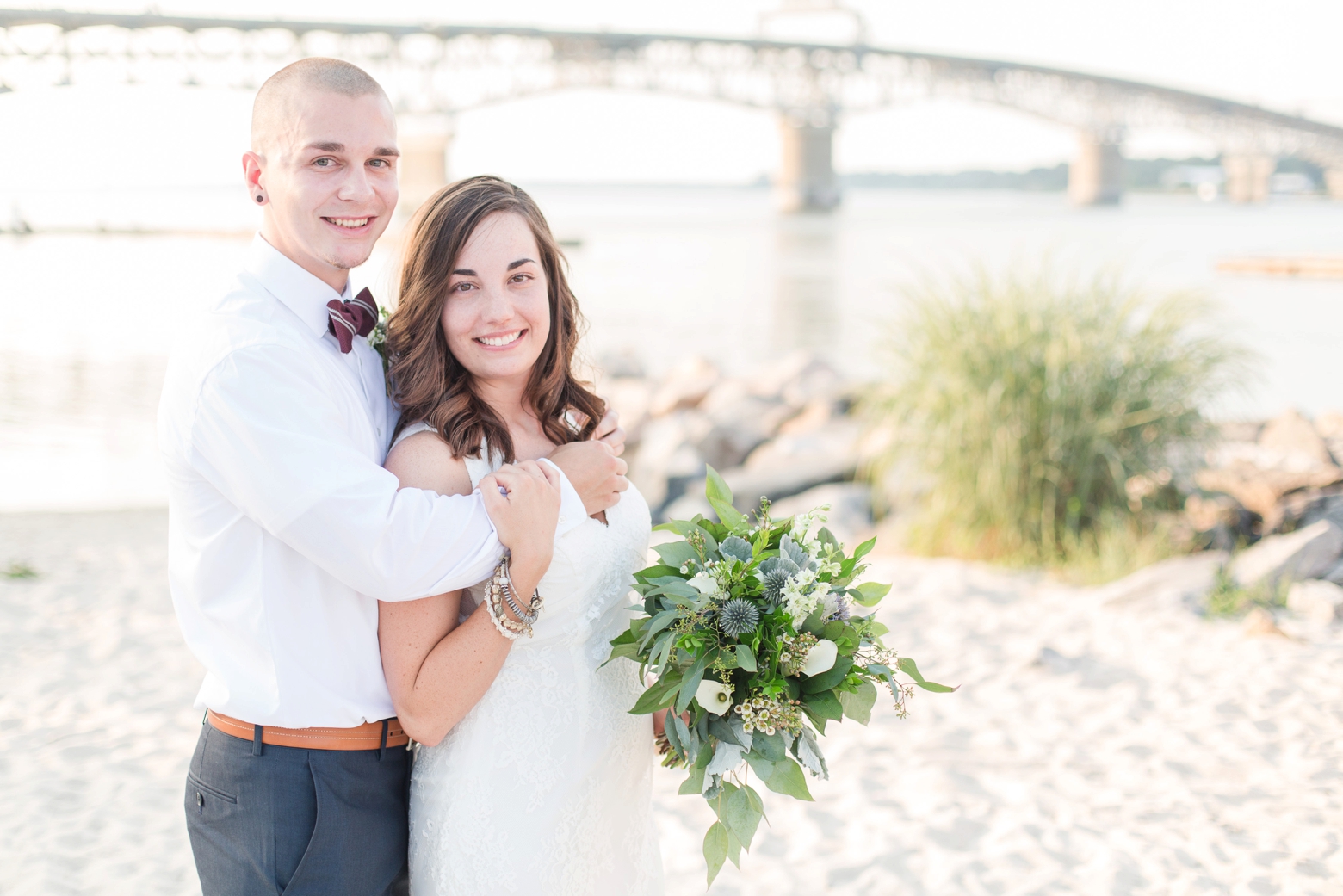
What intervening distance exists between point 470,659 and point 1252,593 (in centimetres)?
481

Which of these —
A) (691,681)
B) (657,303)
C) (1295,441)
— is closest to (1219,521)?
(1295,441)

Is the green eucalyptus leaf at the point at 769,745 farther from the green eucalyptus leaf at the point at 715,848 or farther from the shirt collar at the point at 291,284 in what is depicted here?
the shirt collar at the point at 291,284

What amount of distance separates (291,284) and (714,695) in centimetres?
107

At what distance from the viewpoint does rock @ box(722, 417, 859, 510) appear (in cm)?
767

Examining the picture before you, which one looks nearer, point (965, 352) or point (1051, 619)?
point (1051, 619)

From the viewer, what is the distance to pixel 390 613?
6.10 feet

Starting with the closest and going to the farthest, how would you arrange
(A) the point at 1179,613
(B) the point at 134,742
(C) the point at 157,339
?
(B) the point at 134,742, (A) the point at 1179,613, (C) the point at 157,339

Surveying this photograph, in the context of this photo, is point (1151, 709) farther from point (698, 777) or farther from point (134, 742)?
point (134, 742)

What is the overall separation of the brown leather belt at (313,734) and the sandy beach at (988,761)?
165 centimetres

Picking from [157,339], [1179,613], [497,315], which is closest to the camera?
[497,315]

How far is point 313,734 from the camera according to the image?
1852 mm

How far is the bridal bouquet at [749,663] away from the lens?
189cm

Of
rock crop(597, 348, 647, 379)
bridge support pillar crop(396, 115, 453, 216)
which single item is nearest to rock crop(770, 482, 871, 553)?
rock crop(597, 348, 647, 379)

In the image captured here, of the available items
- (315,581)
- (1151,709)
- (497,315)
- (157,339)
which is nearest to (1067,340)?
(1151,709)
